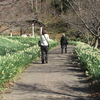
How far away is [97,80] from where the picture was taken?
4539 mm

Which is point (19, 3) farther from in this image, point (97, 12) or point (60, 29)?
point (60, 29)

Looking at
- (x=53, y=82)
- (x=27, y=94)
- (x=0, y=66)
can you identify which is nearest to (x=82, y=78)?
(x=53, y=82)

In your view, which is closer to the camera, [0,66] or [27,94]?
[27,94]

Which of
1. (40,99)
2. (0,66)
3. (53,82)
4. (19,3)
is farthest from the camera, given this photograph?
(53,82)

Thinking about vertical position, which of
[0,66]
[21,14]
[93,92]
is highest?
[21,14]

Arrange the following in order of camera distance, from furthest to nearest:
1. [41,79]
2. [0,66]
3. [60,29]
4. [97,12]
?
[60,29] → [97,12] → [41,79] → [0,66]

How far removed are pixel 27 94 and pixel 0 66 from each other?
3.07 ft

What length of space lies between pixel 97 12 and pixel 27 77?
334 cm

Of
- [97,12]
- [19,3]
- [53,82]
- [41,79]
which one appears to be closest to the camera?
[19,3]

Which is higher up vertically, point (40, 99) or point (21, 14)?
point (21, 14)

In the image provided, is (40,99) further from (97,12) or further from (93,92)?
(97,12)

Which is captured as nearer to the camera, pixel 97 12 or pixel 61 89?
pixel 61 89

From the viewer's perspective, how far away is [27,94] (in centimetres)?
421

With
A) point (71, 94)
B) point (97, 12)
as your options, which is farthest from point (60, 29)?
point (71, 94)
